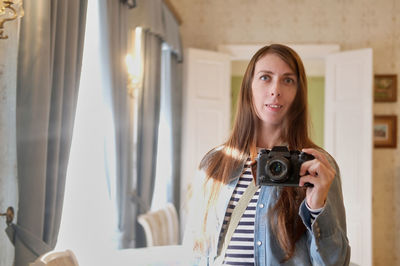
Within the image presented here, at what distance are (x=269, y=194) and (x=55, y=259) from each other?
0.74 metres

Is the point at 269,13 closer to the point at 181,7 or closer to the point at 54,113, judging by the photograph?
the point at 181,7

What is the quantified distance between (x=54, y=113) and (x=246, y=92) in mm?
1016

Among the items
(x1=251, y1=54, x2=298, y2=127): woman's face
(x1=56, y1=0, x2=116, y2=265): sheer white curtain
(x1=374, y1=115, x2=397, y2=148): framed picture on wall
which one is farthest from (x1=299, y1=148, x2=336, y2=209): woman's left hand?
(x1=374, y1=115, x2=397, y2=148): framed picture on wall

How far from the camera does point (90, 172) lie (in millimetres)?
2922

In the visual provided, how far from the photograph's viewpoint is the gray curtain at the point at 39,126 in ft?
6.49

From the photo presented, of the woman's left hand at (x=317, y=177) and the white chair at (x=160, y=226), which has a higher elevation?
the woman's left hand at (x=317, y=177)

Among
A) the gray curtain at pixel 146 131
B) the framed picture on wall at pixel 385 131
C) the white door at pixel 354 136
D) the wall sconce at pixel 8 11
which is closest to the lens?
the wall sconce at pixel 8 11

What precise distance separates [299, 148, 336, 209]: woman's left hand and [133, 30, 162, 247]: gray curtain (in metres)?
2.63

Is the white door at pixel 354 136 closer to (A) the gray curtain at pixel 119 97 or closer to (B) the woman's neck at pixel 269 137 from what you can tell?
(A) the gray curtain at pixel 119 97

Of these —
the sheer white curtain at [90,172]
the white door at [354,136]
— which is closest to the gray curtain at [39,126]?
the sheer white curtain at [90,172]

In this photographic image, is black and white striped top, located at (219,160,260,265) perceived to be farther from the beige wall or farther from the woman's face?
the beige wall

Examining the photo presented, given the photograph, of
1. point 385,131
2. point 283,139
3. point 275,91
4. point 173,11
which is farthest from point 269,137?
point 385,131

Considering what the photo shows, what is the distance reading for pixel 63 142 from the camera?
7.33 feet

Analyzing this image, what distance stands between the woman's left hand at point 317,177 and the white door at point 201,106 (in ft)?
12.1
